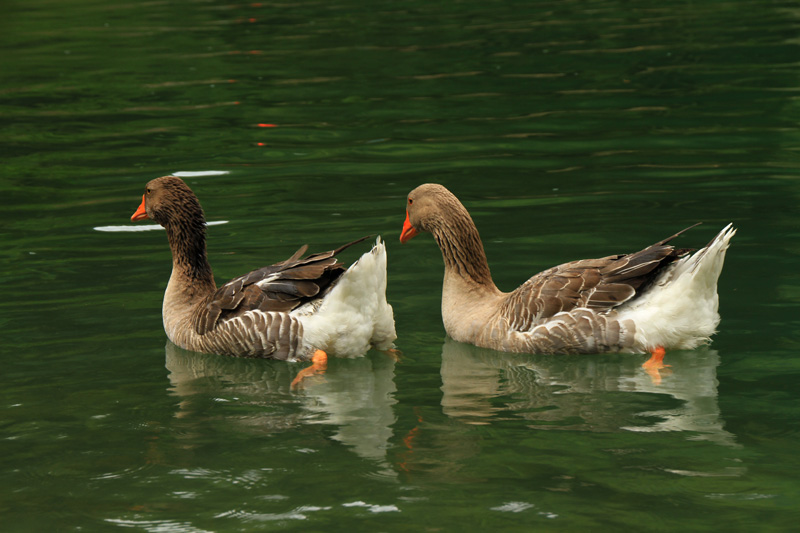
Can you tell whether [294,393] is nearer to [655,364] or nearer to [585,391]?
[585,391]

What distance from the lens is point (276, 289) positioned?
33.1 ft

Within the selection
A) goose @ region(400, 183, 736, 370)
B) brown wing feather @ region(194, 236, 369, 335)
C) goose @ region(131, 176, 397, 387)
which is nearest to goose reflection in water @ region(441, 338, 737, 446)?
goose @ region(400, 183, 736, 370)

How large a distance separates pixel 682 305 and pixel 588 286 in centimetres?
83

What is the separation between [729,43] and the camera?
2677cm

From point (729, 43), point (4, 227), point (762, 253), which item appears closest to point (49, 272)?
point (4, 227)

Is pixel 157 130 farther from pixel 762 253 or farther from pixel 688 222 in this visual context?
pixel 762 253

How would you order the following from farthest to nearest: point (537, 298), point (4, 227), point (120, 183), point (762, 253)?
1. point (120, 183)
2. point (4, 227)
3. point (762, 253)
4. point (537, 298)

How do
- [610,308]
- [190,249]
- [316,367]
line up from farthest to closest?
[190,249]
[316,367]
[610,308]

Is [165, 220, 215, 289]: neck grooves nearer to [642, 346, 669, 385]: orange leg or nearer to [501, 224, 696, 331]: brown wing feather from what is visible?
[501, 224, 696, 331]: brown wing feather

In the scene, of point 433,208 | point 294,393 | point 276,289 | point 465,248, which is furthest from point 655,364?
point 276,289

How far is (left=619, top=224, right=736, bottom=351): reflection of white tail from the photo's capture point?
9242mm

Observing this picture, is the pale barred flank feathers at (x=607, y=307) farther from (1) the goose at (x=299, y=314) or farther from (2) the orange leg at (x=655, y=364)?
(1) the goose at (x=299, y=314)

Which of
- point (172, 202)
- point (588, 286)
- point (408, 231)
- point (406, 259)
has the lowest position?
point (588, 286)

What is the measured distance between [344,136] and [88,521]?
13.8m
